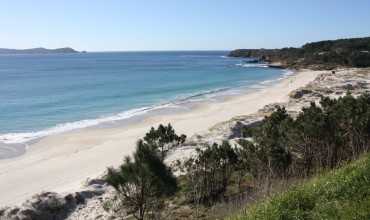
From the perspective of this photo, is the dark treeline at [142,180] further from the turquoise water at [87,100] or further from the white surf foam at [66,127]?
the turquoise water at [87,100]

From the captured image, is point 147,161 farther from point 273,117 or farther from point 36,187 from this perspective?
point 36,187

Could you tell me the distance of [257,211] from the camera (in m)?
8.16

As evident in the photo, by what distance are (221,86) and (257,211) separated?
67.1 metres

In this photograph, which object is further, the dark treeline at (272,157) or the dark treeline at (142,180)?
the dark treeline at (272,157)

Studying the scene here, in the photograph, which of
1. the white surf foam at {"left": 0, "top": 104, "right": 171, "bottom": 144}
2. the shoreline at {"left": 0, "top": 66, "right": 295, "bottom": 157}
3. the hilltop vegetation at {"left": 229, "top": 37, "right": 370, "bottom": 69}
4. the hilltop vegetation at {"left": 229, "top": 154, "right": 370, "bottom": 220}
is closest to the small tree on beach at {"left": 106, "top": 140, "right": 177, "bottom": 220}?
the hilltop vegetation at {"left": 229, "top": 154, "right": 370, "bottom": 220}

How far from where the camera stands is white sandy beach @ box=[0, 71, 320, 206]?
81.1 ft

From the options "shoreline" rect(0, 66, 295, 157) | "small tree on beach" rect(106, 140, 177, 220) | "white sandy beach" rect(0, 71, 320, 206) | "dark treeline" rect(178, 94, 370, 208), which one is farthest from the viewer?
"shoreline" rect(0, 66, 295, 157)

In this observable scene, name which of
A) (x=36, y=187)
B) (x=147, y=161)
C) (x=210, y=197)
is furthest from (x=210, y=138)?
(x=147, y=161)

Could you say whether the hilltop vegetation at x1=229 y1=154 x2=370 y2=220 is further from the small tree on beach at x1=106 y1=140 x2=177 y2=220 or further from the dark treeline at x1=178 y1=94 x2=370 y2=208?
the dark treeline at x1=178 y1=94 x2=370 y2=208

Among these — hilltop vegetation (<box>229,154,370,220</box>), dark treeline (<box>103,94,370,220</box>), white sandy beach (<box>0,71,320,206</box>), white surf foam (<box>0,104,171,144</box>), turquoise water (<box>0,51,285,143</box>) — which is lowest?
white sandy beach (<box>0,71,320,206</box>)

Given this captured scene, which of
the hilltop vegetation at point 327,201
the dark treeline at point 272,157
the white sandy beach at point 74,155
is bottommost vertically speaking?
the white sandy beach at point 74,155

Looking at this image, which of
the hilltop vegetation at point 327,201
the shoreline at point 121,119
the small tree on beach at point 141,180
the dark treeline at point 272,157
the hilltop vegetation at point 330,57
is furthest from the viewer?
the hilltop vegetation at point 330,57

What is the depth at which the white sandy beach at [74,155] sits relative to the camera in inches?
973

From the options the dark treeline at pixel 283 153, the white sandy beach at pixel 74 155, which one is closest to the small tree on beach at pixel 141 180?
the dark treeline at pixel 283 153
